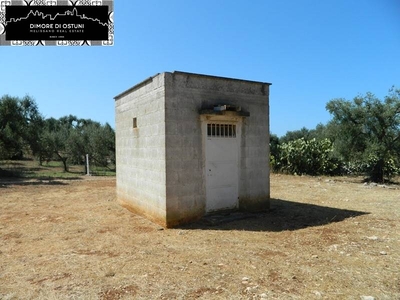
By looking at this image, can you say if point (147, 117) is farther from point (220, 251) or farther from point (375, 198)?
point (375, 198)

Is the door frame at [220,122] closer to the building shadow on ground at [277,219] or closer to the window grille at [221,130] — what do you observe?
the window grille at [221,130]

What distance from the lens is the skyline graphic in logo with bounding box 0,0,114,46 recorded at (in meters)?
8.11

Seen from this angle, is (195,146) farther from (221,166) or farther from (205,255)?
(205,255)

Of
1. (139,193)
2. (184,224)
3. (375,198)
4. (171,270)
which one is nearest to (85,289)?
(171,270)

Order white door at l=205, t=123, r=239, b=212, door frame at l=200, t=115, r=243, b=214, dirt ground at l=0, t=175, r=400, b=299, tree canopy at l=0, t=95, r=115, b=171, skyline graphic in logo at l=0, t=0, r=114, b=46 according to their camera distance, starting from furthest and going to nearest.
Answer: tree canopy at l=0, t=95, r=115, b=171 < skyline graphic in logo at l=0, t=0, r=114, b=46 < white door at l=205, t=123, r=239, b=212 < door frame at l=200, t=115, r=243, b=214 < dirt ground at l=0, t=175, r=400, b=299

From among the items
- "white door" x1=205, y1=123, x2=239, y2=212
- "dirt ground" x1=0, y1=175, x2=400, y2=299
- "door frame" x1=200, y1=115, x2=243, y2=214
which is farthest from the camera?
"white door" x1=205, y1=123, x2=239, y2=212

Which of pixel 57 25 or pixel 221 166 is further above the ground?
pixel 57 25

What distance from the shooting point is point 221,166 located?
23.9ft

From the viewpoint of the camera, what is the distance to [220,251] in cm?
486

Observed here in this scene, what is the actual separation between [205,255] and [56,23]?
26.3 ft

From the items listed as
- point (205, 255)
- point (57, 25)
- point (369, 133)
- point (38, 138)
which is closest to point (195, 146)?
point (205, 255)

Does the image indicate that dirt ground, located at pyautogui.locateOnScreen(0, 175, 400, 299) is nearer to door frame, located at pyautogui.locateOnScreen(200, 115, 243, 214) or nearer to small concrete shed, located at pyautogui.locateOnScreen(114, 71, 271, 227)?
small concrete shed, located at pyautogui.locateOnScreen(114, 71, 271, 227)

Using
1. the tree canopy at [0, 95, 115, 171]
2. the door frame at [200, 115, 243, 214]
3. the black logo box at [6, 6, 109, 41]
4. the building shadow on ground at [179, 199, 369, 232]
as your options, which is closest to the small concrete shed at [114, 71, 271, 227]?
the door frame at [200, 115, 243, 214]

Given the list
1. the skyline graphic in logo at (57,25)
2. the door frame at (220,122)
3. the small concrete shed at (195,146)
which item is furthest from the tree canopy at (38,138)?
the door frame at (220,122)
